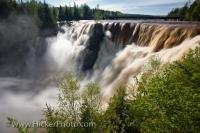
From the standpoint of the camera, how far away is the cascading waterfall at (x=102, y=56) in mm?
49688

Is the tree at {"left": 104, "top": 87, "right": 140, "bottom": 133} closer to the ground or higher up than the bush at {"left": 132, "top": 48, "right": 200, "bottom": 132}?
closer to the ground

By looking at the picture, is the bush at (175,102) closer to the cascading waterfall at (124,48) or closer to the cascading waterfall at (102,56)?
the cascading waterfall at (102,56)

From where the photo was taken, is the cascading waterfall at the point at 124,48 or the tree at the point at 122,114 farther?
the cascading waterfall at the point at 124,48

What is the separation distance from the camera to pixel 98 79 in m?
61.1

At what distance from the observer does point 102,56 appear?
70.7 m

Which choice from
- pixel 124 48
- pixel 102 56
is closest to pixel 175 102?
pixel 124 48

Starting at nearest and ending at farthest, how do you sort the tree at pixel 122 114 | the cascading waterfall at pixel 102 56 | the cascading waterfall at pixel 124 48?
the tree at pixel 122 114 < the cascading waterfall at pixel 124 48 < the cascading waterfall at pixel 102 56

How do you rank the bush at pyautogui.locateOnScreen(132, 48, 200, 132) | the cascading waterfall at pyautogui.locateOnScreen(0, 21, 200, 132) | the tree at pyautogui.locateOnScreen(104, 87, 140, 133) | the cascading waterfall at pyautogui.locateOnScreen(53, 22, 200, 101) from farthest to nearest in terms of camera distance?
the cascading waterfall at pyautogui.locateOnScreen(0, 21, 200, 132), the cascading waterfall at pyautogui.locateOnScreen(53, 22, 200, 101), the tree at pyautogui.locateOnScreen(104, 87, 140, 133), the bush at pyautogui.locateOnScreen(132, 48, 200, 132)

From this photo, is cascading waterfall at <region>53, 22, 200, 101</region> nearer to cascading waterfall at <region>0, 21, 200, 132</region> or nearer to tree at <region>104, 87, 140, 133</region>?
cascading waterfall at <region>0, 21, 200, 132</region>

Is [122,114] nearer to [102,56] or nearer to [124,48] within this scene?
[124,48]

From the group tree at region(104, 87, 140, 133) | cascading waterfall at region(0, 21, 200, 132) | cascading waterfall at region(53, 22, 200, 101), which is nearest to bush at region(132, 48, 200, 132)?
tree at region(104, 87, 140, 133)

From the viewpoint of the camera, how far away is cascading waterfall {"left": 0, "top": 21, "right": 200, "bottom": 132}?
4969 cm

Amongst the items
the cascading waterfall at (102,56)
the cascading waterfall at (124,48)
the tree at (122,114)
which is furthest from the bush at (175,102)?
the cascading waterfall at (124,48)

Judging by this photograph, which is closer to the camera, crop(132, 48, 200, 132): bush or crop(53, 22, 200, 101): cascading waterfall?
crop(132, 48, 200, 132): bush
